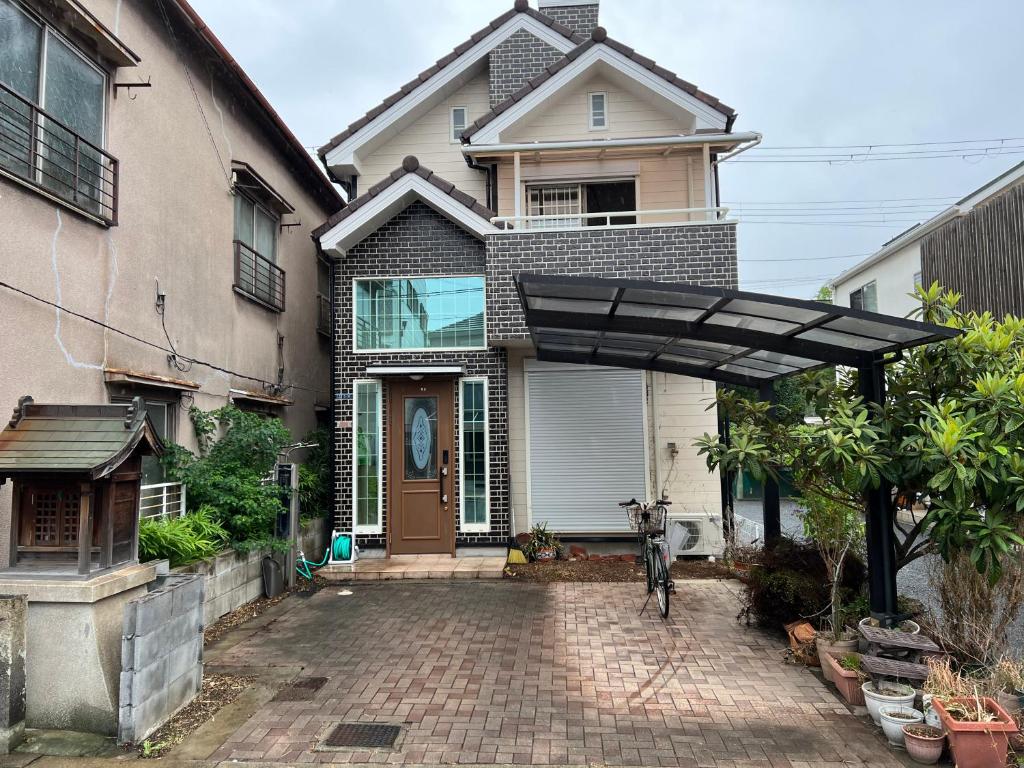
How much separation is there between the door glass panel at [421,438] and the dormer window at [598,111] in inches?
208

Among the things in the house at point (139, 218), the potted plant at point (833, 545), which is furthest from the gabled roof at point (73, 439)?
the potted plant at point (833, 545)

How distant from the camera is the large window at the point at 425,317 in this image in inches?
384

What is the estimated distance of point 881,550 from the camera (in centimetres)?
516

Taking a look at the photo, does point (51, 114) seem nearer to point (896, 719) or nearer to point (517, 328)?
point (517, 328)


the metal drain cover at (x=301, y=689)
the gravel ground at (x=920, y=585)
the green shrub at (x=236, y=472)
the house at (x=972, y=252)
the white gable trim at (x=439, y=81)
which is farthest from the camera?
the house at (x=972, y=252)

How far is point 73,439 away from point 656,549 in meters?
5.47

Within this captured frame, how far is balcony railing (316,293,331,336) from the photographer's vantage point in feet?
41.1

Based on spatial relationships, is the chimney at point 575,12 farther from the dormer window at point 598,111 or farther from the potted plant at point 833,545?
the potted plant at point 833,545

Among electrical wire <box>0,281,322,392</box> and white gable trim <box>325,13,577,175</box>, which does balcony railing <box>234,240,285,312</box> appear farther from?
white gable trim <box>325,13,577,175</box>

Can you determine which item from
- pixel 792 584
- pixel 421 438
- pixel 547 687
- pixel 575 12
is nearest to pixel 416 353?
pixel 421 438

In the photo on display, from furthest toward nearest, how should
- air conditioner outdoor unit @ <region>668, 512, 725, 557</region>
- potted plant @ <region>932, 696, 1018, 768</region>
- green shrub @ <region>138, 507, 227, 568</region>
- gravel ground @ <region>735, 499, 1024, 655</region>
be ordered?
1. air conditioner outdoor unit @ <region>668, 512, 725, 557</region>
2. gravel ground @ <region>735, 499, 1024, 655</region>
3. green shrub @ <region>138, 507, 227, 568</region>
4. potted plant @ <region>932, 696, 1018, 768</region>

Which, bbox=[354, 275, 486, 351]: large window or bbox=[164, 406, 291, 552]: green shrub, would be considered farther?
bbox=[354, 275, 486, 351]: large window

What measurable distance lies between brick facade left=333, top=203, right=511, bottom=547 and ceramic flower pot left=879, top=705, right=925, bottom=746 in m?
5.80

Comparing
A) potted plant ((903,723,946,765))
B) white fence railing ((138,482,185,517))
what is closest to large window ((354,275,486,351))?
white fence railing ((138,482,185,517))
